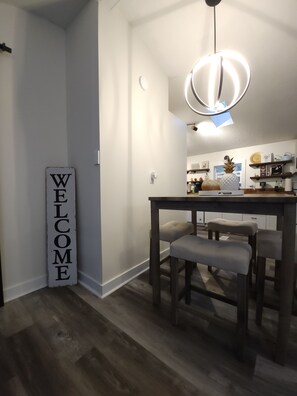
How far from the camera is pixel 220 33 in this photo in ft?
5.90

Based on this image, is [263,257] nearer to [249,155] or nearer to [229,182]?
[229,182]

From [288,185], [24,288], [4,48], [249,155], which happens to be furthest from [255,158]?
[24,288]

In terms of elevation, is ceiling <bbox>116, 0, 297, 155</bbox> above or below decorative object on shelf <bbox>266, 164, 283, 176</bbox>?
above

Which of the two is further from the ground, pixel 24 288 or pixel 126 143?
pixel 126 143

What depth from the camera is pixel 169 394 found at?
0.79 metres

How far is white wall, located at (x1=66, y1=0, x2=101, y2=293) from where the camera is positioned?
149 centimetres

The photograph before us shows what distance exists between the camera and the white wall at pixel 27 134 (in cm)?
144

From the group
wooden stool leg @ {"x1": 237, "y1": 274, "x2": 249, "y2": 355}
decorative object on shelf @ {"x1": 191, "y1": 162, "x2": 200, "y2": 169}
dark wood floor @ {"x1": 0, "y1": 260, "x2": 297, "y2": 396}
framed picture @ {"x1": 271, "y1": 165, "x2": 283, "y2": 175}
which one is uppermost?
decorative object on shelf @ {"x1": 191, "y1": 162, "x2": 200, "y2": 169}

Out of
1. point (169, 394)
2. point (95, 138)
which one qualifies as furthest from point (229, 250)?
point (95, 138)

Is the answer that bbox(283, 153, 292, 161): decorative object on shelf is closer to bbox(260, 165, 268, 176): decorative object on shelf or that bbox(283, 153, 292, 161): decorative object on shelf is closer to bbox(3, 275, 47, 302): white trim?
bbox(260, 165, 268, 176): decorative object on shelf

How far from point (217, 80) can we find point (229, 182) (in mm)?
1780

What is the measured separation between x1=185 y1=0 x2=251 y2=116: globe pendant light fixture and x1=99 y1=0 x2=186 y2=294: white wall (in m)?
0.51

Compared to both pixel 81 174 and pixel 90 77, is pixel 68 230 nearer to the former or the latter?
pixel 81 174

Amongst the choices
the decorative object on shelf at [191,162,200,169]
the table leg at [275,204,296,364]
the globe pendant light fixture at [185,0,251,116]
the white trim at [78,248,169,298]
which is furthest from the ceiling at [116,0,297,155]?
the white trim at [78,248,169,298]
